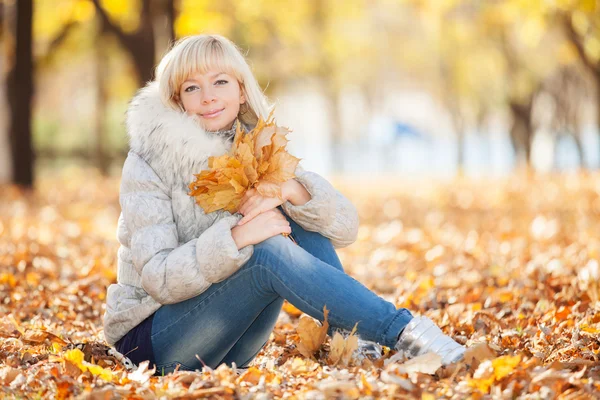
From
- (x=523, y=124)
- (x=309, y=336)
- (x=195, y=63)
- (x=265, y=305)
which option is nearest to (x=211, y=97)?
(x=195, y=63)

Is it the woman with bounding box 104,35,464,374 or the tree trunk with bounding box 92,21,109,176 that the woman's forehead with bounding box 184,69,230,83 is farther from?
the tree trunk with bounding box 92,21,109,176

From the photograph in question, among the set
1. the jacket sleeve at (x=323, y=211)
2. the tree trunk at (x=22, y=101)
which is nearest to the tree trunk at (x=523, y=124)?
the tree trunk at (x=22, y=101)

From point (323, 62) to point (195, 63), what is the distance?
19.3 m

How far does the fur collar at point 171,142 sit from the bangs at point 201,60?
0.15 m

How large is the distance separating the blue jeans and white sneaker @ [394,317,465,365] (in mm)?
36

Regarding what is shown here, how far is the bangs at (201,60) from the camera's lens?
2.81 metres

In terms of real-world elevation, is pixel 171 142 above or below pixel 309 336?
above

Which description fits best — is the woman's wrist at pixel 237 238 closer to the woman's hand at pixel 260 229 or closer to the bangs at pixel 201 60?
the woman's hand at pixel 260 229

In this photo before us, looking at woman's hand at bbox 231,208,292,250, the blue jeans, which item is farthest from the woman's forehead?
the blue jeans

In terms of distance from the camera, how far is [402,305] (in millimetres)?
4004

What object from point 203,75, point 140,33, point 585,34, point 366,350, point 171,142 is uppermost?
point 140,33

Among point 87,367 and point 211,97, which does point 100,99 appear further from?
point 87,367

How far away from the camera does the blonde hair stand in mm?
2814

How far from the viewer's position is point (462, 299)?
4094mm
